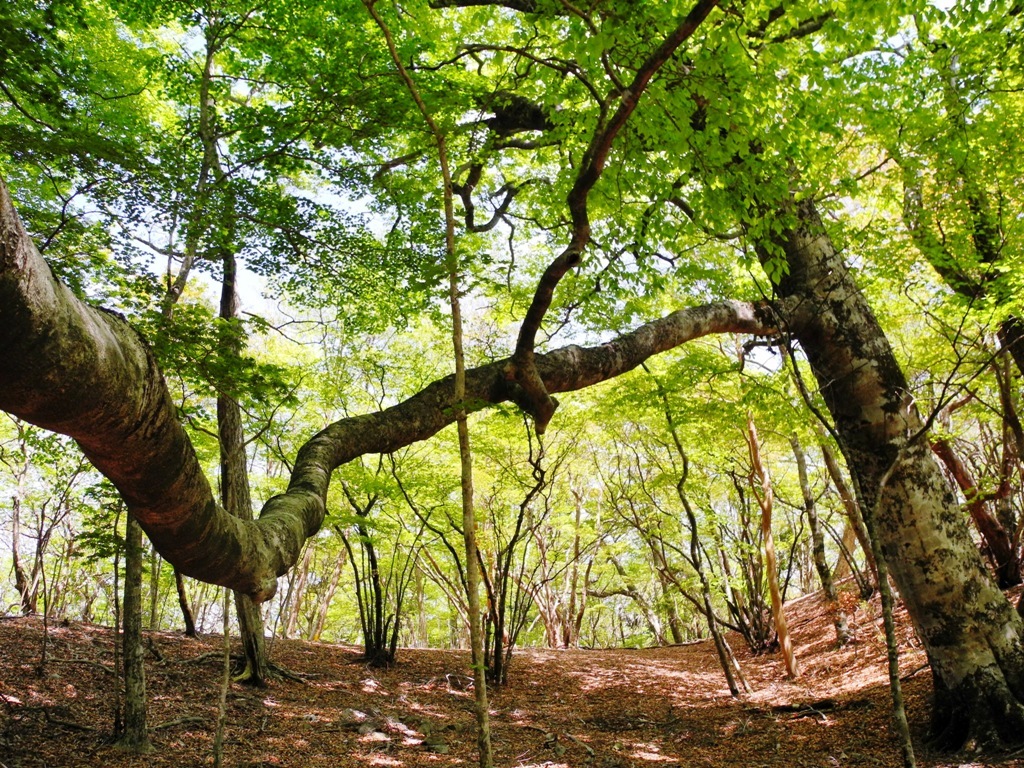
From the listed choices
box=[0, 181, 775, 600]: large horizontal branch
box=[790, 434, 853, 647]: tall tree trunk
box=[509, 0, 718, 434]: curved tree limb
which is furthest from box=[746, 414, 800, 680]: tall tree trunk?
box=[0, 181, 775, 600]: large horizontal branch

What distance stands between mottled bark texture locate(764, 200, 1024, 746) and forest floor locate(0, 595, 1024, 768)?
433 millimetres

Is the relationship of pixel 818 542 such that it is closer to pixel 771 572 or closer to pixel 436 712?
pixel 771 572

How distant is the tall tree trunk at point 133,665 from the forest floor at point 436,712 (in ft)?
0.47

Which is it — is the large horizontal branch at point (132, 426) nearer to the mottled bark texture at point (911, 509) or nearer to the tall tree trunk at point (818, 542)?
the mottled bark texture at point (911, 509)

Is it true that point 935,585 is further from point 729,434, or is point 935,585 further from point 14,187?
point 14,187

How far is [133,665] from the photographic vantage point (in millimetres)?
4348

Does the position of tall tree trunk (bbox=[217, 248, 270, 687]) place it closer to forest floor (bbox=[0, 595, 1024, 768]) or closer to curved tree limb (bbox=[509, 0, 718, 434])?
forest floor (bbox=[0, 595, 1024, 768])

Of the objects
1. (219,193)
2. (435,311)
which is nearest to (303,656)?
(435,311)

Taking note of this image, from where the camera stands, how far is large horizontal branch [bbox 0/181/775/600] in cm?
117

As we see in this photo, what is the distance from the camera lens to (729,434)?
29.2 ft

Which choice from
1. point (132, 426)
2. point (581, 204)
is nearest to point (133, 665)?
point (132, 426)

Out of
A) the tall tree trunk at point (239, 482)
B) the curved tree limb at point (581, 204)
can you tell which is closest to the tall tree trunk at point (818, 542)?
the curved tree limb at point (581, 204)

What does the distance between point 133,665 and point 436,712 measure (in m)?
3.35

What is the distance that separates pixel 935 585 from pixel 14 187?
903cm
